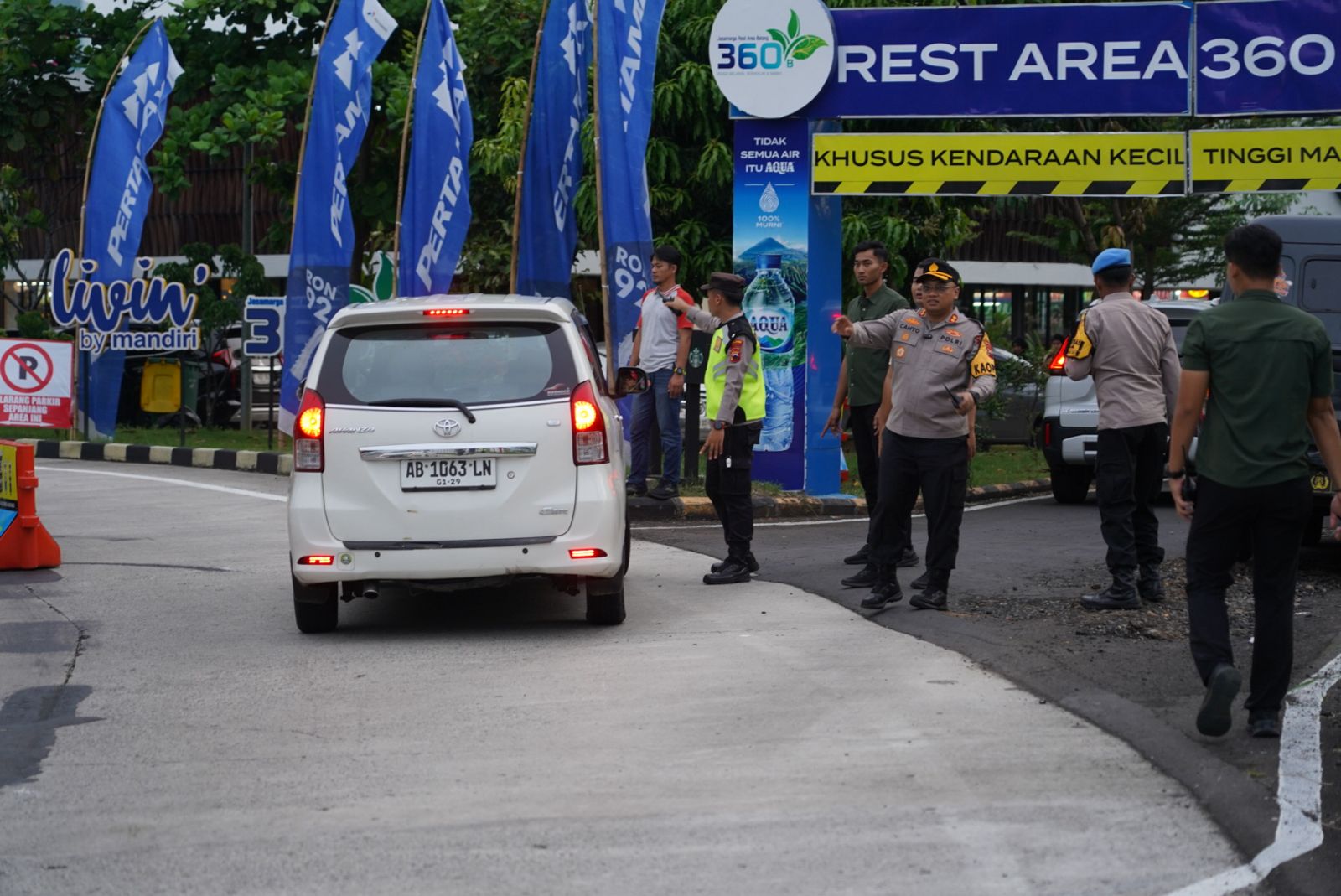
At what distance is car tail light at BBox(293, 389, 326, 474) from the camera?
8742mm

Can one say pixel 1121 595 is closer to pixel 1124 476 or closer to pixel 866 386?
pixel 1124 476

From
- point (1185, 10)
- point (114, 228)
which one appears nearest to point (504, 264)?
point (114, 228)

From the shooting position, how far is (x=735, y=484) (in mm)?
10570

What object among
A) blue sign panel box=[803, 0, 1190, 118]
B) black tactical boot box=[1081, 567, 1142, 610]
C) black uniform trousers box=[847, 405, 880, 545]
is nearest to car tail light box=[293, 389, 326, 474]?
black uniform trousers box=[847, 405, 880, 545]

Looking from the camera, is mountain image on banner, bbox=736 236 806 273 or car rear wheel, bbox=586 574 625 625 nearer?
car rear wheel, bbox=586 574 625 625

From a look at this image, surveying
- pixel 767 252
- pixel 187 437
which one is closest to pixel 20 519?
pixel 767 252

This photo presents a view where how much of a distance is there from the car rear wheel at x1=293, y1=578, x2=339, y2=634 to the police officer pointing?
2700 millimetres

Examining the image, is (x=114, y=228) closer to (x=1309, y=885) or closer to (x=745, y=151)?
(x=745, y=151)

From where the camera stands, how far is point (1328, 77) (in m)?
14.8

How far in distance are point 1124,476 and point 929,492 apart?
1.01 meters

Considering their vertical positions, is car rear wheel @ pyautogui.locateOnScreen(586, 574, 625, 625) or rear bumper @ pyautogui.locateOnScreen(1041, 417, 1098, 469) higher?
rear bumper @ pyautogui.locateOnScreen(1041, 417, 1098, 469)

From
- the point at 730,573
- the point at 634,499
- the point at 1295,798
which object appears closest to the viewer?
the point at 1295,798

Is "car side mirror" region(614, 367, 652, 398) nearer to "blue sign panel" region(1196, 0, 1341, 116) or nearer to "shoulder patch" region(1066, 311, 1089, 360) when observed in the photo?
"shoulder patch" region(1066, 311, 1089, 360)

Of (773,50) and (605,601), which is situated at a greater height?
(773,50)
